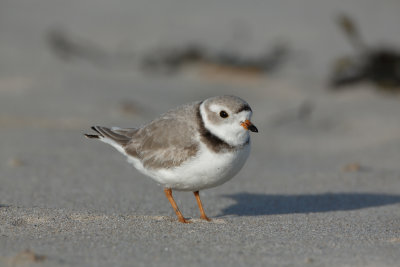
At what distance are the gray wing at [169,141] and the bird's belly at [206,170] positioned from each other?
0.06m

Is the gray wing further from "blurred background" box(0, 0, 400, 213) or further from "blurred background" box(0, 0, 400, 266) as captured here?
"blurred background" box(0, 0, 400, 213)

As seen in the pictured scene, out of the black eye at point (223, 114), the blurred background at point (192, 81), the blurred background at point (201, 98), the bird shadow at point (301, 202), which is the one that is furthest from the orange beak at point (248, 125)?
the blurred background at point (192, 81)

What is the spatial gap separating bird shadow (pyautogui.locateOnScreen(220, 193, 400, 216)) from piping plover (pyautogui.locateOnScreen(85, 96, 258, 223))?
79 cm

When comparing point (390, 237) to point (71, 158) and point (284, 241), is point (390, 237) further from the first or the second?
point (71, 158)

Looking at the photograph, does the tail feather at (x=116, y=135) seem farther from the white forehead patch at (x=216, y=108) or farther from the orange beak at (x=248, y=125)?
the orange beak at (x=248, y=125)

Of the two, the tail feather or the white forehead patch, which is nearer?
the white forehead patch

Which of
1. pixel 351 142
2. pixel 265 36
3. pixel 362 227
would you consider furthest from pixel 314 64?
pixel 362 227

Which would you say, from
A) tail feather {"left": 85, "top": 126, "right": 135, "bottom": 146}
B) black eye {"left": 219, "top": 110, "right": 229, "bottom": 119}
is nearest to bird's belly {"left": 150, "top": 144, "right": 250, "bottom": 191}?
black eye {"left": 219, "top": 110, "right": 229, "bottom": 119}

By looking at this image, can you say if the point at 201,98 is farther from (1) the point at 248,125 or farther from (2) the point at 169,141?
(1) the point at 248,125

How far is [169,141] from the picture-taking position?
4465 millimetres

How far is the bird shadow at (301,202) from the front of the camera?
5196 millimetres

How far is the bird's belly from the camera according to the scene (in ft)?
13.8

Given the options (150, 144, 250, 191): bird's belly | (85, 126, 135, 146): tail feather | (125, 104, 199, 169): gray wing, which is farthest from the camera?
(85, 126, 135, 146): tail feather

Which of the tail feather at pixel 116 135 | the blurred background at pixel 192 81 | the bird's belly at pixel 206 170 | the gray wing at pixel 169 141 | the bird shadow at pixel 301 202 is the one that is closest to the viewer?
the bird's belly at pixel 206 170
